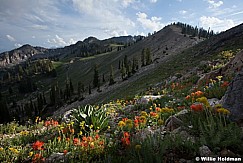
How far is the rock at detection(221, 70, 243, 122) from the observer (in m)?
3.60

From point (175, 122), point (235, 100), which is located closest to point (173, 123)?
point (175, 122)

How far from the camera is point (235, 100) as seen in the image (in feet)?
12.5

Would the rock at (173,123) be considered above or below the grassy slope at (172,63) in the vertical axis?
below

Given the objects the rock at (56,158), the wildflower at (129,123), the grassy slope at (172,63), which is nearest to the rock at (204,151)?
the wildflower at (129,123)

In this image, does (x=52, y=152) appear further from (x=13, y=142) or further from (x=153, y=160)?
(x=153, y=160)

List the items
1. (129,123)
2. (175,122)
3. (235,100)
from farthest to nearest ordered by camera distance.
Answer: (129,123) < (175,122) < (235,100)

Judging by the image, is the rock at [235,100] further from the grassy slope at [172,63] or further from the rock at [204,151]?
the grassy slope at [172,63]

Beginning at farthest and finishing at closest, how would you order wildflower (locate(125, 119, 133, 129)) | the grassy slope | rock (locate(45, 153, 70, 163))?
the grassy slope, wildflower (locate(125, 119, 133, 129)), rock (locate(45, 153, 70, 163))

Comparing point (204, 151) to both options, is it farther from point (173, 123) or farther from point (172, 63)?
point (172, 63)

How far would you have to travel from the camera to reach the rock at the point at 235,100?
3.60m

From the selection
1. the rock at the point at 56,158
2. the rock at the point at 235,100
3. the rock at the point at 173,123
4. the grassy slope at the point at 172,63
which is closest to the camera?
the rock at the point at 235,100

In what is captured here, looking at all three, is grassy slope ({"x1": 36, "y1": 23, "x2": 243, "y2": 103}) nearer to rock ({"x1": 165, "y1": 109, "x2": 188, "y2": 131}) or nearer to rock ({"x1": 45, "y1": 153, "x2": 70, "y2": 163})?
rock ({"x1": 165, "y1": 109, "x2": 188, "y2": 131})

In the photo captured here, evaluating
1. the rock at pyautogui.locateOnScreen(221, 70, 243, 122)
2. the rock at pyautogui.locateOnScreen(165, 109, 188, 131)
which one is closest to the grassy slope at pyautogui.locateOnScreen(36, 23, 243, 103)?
the rock at pyautogui.locateOnScreen(165, 109, 188, 131)

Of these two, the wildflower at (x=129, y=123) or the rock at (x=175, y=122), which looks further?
the wildflower at (x=129, y=123)
